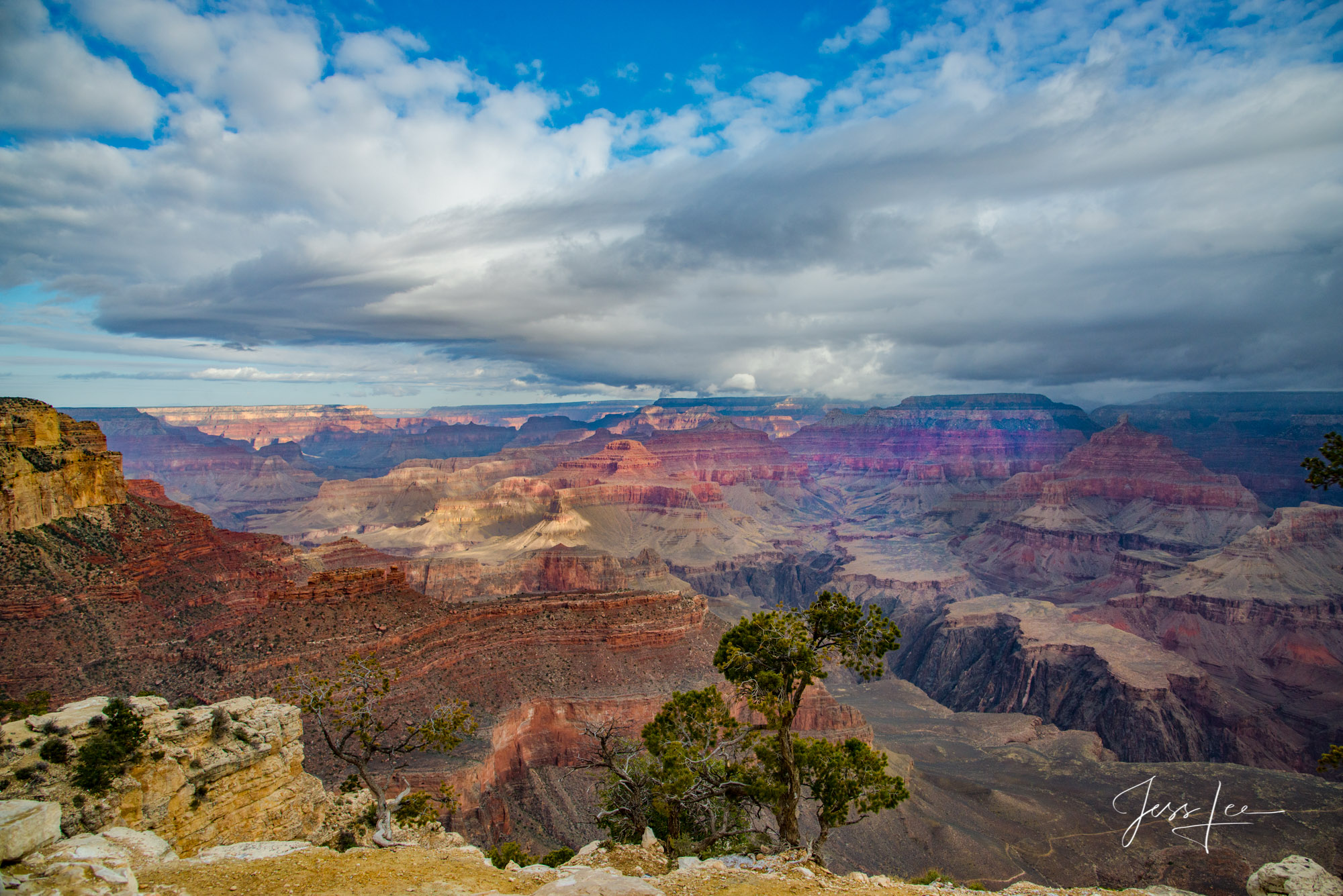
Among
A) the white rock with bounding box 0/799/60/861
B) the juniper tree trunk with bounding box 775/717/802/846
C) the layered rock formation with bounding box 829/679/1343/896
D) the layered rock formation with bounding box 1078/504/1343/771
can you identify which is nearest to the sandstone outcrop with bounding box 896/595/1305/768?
the layered rock formation with bounding box 1078/504/1343/771

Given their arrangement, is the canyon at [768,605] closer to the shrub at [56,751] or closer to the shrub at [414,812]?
the shrub at [414,812]

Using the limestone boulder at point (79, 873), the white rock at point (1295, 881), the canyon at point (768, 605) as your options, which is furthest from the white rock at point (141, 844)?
the white rock at point (1295, 881)

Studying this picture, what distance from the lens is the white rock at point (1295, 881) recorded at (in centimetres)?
1836

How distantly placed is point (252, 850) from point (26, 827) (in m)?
5.30

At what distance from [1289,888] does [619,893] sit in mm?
20055

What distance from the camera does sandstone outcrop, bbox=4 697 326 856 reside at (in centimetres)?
1720

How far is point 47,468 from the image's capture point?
56125mm

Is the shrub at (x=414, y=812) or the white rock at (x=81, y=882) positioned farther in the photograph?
the shrub at (x=414, y=812)

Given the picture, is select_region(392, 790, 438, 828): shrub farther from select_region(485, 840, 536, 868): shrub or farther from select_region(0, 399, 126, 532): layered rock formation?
select_region(0, 399, 126, 532): layered rock formation

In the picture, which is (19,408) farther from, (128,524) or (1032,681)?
(1032,681)

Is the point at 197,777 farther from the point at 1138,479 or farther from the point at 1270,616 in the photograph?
the point at 1138,479

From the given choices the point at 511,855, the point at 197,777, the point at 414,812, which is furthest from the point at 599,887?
the point at 511,855
